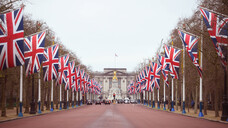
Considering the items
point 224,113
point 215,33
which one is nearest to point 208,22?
point 215,33

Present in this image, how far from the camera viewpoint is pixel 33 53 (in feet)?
110

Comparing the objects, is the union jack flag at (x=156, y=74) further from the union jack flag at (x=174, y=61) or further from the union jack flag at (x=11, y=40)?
the union jack flag at (x=11, y=40)

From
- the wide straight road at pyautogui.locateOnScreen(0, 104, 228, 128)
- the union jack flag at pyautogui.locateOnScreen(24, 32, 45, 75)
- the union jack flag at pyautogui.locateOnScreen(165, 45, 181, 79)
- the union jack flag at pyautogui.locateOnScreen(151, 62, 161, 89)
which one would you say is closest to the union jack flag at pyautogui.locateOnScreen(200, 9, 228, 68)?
the wide straight road at pyautogui.locateOnScreen(0, 104, 228, 128)

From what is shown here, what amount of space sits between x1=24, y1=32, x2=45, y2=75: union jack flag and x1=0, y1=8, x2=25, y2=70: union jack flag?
24.0 ft

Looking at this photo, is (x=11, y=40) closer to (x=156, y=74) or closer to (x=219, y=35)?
(x=219, y=35)

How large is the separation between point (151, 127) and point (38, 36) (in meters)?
17.8

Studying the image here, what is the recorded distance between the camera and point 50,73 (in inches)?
1547

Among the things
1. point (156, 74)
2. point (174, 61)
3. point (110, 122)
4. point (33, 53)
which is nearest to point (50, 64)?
point (33, 53)

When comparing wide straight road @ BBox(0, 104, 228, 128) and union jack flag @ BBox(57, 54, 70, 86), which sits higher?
union jack flag @ BBox(57, 54, 70, 86)

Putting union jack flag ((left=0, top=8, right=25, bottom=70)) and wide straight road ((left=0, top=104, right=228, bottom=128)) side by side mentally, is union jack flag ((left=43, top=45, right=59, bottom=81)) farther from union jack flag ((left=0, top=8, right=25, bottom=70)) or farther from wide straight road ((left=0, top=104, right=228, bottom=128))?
union jack flag ((left=0, top=8, right=25, bottom=70))

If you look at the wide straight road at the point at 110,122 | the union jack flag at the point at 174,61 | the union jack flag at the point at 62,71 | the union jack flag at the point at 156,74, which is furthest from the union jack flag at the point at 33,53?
the union jack flag at the point at 156,74

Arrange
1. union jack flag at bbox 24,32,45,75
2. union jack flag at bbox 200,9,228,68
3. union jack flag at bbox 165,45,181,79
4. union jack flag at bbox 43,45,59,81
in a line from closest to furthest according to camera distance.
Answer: union jack flag at bbox 200,9,228,68
union jack flag at bbox 24,32,45,75
union jack flag at bbox 43,45,59,81
union jack flag at bbox 165,45,181,79

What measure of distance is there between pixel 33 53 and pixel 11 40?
836cm

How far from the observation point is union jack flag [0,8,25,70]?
2448 centimetres
